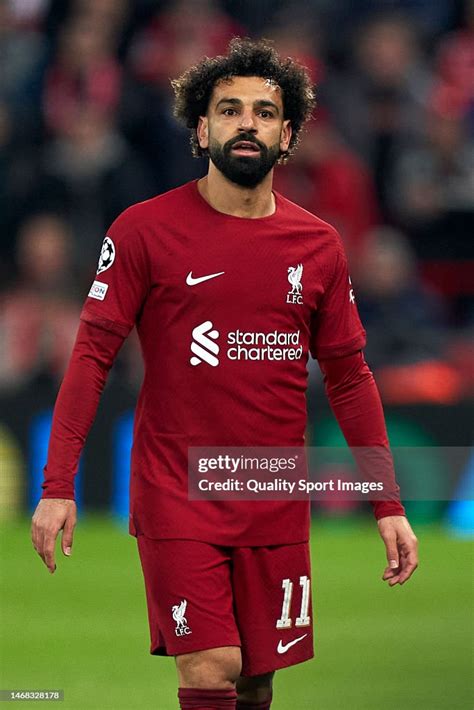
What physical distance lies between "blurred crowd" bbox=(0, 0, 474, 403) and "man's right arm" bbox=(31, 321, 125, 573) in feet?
19.2

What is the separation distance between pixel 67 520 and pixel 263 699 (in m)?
0.91

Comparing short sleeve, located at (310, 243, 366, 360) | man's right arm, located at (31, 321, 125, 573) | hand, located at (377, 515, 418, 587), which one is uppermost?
short sleeve, located at (310, 243, 366, 360)

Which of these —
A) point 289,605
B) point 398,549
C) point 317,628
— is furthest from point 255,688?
point 317,628

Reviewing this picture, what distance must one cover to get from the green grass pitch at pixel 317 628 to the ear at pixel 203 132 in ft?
7.55

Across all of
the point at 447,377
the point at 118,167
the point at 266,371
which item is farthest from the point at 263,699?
the point at 118,167

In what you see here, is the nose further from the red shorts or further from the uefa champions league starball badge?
the red shorts

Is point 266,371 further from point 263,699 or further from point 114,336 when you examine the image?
point 263,699

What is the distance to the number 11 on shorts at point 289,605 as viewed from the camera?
4562mm

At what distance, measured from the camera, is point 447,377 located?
33.2 feet

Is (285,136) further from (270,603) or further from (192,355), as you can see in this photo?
(270,603)

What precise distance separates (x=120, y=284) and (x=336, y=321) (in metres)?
0.70

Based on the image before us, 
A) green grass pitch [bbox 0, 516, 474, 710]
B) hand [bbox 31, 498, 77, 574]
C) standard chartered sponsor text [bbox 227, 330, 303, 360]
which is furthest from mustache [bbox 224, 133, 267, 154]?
green grass pitch [bbox 0, 516, 474, 710]

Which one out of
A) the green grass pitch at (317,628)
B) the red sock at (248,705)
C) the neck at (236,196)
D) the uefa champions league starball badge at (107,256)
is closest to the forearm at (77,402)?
the uefa champions league starball badge at (107,256)

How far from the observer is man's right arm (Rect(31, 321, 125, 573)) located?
4.22 meters
